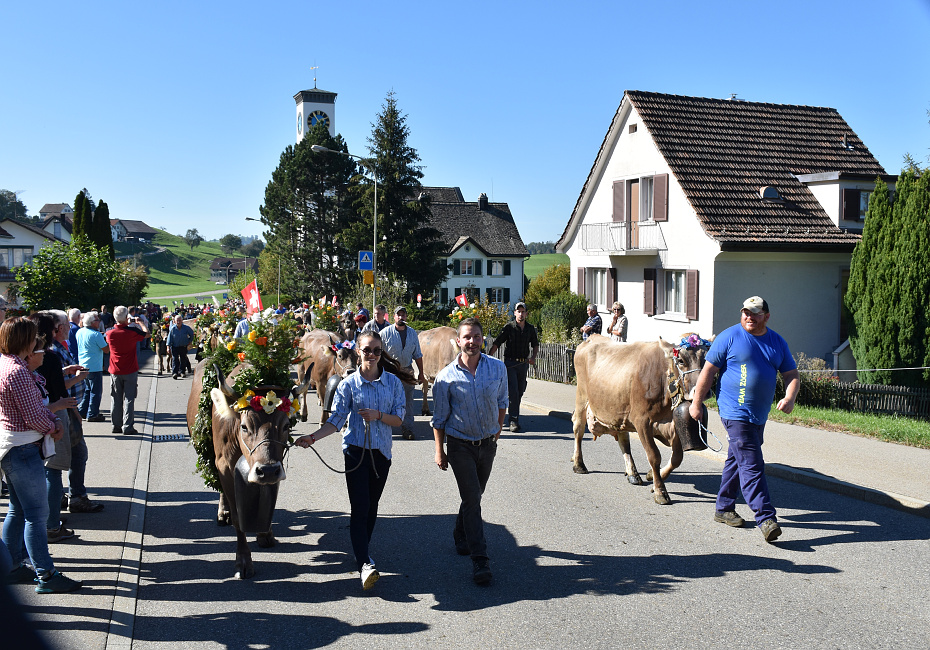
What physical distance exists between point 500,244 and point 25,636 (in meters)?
73.0

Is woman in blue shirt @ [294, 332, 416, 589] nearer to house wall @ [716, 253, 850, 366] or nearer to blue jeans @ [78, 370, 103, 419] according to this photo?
blue jeans @ [78, 370, 103, 419]

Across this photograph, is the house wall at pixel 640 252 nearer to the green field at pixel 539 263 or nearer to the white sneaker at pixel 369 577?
the white sneaker at pixel 369 577

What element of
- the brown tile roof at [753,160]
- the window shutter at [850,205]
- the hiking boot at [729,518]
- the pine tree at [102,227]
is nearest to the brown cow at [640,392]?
the hiking boot at [729,518]

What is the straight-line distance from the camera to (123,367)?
43.0ft

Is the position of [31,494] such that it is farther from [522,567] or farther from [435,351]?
[435,351]

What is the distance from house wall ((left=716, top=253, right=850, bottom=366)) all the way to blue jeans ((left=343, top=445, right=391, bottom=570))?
18.3m

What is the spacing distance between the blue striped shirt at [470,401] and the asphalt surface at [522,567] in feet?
3.88

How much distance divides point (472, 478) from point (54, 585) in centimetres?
320

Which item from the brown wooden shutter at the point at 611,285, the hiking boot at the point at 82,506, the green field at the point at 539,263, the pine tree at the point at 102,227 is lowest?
the hiking boot at the point at 82,506

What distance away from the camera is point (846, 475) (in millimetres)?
9469

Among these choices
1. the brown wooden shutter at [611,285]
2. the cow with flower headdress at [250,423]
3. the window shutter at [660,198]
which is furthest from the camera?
the brown wooden shutter at [611,285]

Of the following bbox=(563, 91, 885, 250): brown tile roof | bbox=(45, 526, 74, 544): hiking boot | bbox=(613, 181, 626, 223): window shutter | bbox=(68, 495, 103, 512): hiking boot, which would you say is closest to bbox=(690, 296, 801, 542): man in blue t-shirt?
bbox=(45, 526, 74, 544): hiking boot

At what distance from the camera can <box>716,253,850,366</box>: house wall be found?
23094 millimetres

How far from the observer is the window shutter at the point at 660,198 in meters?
25.2
